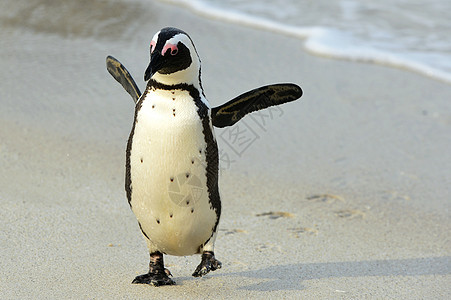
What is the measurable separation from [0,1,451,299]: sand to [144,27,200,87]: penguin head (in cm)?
93

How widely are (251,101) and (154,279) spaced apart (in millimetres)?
885

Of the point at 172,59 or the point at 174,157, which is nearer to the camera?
the point at 172,59

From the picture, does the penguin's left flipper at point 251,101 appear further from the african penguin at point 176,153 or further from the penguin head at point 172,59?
the penguin head at point 172,59

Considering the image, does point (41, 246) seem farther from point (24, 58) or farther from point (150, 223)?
point (24, 58)

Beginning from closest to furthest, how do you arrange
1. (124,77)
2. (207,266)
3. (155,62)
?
(155,62), (207,266), (124,77)

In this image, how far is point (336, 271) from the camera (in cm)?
333

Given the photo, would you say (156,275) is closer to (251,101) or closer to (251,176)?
Answer: (251,101)

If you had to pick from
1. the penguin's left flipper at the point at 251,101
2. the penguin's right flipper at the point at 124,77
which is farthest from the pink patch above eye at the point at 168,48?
the penguin's right flipper at the point at 124,77

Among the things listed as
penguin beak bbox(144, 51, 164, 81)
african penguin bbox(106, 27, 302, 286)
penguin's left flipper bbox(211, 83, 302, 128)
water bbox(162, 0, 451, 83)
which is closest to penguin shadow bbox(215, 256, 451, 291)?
african penguin bbox(106, 27, 302, 286)

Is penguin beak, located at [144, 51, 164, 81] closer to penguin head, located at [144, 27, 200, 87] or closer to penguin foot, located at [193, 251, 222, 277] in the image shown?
penguin head, located at [144, 27, 200, 87]

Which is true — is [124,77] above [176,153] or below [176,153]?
above

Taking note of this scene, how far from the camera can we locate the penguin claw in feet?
9.91

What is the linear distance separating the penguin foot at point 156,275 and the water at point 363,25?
13.3ft

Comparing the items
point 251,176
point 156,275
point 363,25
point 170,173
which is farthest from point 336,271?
point 363,25
